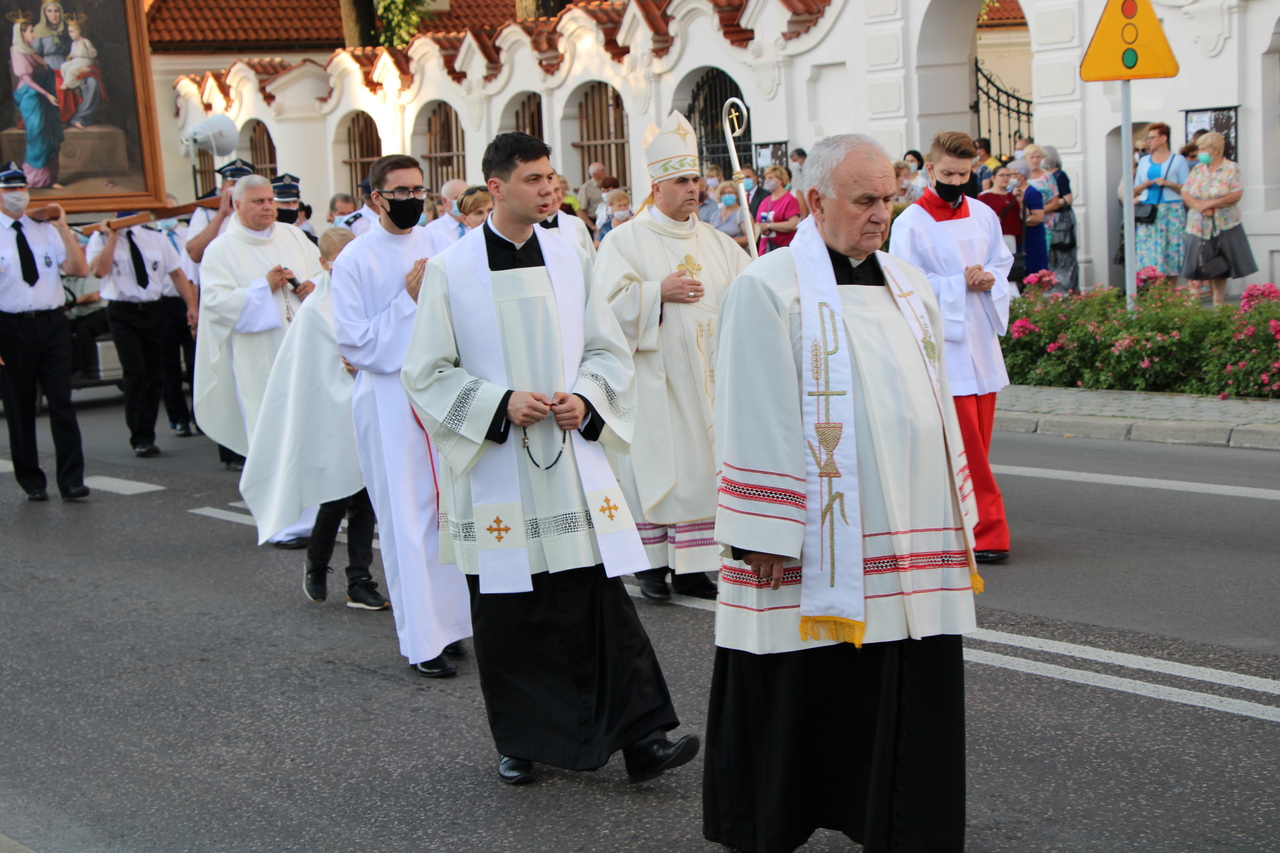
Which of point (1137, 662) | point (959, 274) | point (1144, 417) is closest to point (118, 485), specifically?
point (959, 274)

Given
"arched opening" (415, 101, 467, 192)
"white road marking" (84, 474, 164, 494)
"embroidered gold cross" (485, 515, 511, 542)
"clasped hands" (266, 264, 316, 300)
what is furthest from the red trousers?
"arched opening" (415, 101, 467, 192)

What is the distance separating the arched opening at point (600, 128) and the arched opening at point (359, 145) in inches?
283

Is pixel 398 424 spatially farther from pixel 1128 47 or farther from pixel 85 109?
pixel 85 109

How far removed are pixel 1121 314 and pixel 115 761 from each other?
9.16 meters

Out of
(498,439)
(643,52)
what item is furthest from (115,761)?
(643,52)

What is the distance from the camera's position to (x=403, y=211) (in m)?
6.04

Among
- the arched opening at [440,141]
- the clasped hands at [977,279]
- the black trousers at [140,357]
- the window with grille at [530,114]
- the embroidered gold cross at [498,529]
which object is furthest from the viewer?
the arched opening at [440,141]

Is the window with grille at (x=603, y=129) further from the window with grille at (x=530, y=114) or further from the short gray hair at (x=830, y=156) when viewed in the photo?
the short gray hair at (x=830, y=156)

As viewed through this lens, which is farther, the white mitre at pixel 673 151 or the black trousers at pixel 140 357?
the black trousers at pixel 140 357

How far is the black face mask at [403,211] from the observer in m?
6.04

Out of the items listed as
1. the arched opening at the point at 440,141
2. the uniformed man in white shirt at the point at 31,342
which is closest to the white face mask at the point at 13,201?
the uniformed man in white shirt at the point at 31,342

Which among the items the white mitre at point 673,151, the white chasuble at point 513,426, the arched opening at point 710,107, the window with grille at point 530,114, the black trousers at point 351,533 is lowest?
the black trousers at point 351,533

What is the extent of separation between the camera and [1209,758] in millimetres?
4582

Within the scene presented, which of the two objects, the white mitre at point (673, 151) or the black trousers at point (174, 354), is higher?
the white mitre at point (673, 151)
